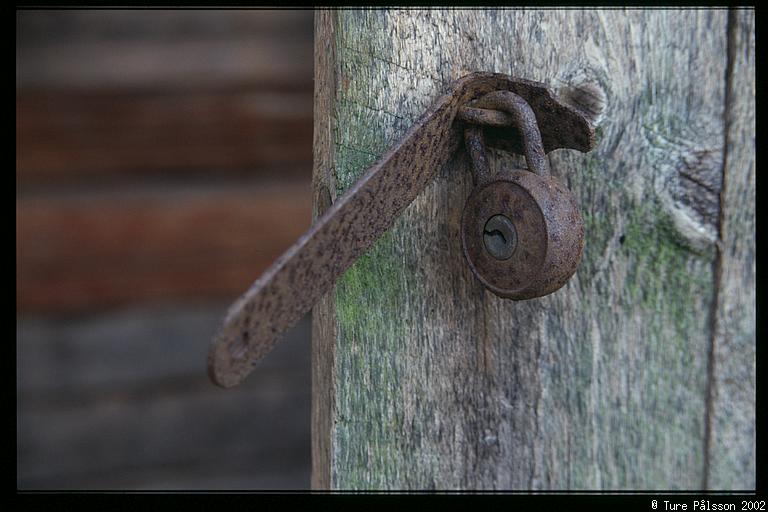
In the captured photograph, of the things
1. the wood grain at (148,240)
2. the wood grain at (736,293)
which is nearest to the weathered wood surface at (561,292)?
the wood grain at (736,293)

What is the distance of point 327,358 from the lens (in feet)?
2.47

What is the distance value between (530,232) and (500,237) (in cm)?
4

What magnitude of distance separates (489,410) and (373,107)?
37cm

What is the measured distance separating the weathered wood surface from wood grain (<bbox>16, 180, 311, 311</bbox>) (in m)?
1.23

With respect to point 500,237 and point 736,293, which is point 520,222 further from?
point 736,293

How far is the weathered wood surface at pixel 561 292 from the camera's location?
2.28 feet

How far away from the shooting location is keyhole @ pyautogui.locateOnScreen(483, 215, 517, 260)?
2.09ft

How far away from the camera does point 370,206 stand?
62 centimetres

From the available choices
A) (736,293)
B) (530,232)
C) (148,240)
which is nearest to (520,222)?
(530,232)

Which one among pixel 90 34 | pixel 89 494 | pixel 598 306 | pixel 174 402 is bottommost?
pixel 89 494

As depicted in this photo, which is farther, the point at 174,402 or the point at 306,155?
the point at 174,402
